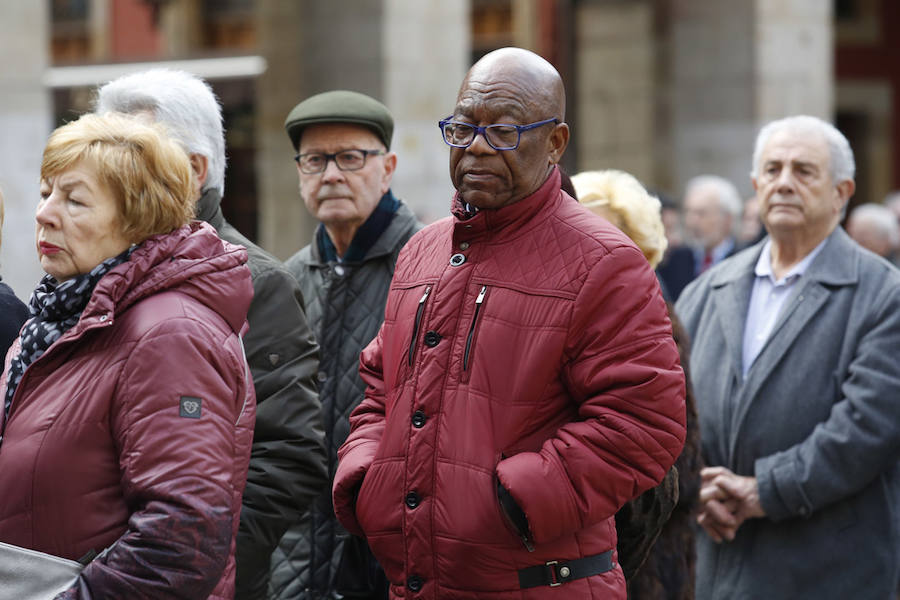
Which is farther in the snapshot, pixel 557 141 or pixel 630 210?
pixel 630 210

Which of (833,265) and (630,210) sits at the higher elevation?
(630,210)

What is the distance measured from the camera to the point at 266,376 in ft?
12.2

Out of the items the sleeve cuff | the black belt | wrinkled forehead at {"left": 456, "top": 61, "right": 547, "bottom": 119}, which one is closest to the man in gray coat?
the sleeve cuff

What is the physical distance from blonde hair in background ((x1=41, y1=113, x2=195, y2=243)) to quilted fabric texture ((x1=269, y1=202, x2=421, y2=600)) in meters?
1.40

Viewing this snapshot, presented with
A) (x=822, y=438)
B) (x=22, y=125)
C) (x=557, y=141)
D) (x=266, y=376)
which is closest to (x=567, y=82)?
(x=22, y=125)

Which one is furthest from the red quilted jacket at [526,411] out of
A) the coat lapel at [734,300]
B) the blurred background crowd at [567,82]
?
the blurred background crowd at [567,82]

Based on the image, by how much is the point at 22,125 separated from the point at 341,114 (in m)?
5.15

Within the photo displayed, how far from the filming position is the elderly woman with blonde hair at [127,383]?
2701mm

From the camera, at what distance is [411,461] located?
3107 millimetres

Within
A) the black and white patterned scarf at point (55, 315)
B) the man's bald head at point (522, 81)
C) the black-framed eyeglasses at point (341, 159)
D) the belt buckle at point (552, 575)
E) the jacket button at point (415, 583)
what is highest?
the man's bald head at point (522, 81)

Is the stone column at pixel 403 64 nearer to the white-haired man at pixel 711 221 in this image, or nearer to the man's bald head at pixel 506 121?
the white-haired man at pixel 711 221

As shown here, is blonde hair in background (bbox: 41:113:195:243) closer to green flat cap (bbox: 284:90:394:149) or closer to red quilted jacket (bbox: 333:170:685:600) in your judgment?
red quilted jacket (bbox: 333:170:685:600)

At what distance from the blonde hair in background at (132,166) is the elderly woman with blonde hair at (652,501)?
4.54 ft

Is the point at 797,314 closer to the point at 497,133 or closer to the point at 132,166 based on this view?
the point at 497,133
